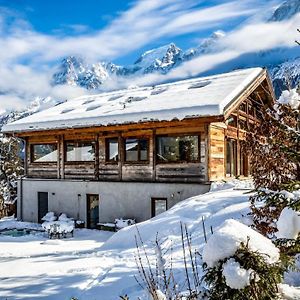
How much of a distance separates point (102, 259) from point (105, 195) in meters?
8.43

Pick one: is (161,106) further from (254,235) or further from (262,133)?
(254,235)

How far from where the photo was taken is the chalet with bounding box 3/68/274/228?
14562mm

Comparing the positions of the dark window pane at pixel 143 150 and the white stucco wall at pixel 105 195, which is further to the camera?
the dark window pane at pixel 143 150

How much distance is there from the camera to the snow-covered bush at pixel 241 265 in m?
3.13

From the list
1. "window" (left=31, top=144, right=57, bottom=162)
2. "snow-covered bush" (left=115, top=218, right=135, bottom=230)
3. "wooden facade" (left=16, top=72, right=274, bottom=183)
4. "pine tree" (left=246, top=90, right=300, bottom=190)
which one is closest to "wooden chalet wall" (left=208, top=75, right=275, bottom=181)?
"wooden facade" (left=16, top=72, right=274, bottom=183)

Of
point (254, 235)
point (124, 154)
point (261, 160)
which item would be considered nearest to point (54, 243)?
point (124, 154)

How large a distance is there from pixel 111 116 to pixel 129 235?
6.79m

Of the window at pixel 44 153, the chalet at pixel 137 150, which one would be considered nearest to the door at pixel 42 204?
the chalet at pixel 137 150

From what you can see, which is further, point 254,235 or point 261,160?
point 261,160

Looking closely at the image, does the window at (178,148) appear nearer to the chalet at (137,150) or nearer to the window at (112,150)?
the chalet at (137,150)

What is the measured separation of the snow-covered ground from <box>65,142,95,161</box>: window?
5.07m

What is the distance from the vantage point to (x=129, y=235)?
10.2 metres

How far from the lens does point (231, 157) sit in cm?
1734

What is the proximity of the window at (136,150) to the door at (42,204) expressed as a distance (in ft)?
17.8
